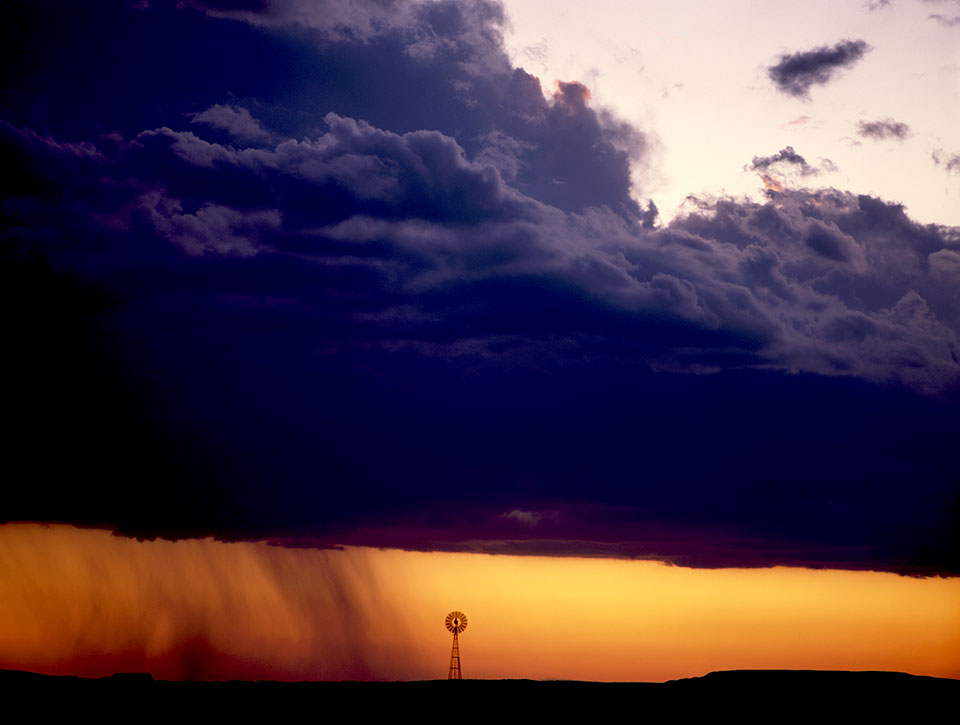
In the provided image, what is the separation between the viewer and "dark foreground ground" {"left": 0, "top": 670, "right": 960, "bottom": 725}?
247 feet

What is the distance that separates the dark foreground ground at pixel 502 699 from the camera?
75188 millimetres

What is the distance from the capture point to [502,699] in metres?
81.9

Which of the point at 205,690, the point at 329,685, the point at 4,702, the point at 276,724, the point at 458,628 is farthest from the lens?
the point at 458,628

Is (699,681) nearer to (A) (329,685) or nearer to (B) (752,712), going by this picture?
(B) (752,712)

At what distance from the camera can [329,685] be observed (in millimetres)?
89062

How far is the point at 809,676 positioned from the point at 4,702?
217 feet

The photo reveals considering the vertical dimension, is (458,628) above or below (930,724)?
above

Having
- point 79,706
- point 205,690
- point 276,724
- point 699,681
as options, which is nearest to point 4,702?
point 79,706

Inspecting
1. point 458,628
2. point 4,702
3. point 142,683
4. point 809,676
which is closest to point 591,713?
point 809,676

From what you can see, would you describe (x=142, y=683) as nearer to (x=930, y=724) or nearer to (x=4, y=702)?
(x=4, y=702)

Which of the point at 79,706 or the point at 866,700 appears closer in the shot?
the point at 79,706

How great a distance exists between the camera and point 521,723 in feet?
243

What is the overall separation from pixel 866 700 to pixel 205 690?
177 feet

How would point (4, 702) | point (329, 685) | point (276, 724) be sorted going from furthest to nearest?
point (329, 685), point (4, 702), point (276, 724)
